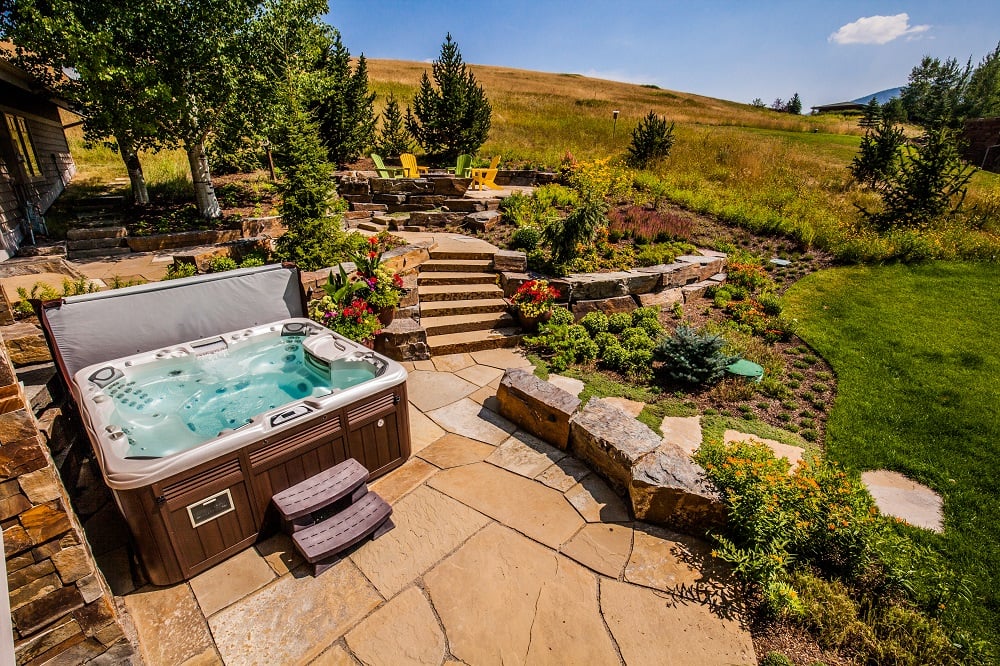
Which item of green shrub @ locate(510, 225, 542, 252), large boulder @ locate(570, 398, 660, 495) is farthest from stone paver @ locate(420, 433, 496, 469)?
green shrub @ locate(510, 225, 542, 252)

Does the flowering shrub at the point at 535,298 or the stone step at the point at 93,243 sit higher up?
the stone step at the point at 93,243

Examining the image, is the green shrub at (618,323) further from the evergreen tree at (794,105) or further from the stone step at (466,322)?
the evergreen tree at (794,105)

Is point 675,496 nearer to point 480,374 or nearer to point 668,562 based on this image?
point 668,562

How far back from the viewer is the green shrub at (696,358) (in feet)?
16.2

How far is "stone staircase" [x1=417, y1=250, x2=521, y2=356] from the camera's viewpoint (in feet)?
19.8

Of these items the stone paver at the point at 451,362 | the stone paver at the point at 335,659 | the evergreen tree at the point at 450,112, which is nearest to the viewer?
the stone paver at the point at 335,659

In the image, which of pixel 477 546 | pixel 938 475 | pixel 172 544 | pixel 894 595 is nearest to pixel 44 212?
pixel 172 544

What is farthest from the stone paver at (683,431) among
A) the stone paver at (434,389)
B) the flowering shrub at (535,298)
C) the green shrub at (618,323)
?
the flowering shrub at (535,298)

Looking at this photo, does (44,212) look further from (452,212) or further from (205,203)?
(452,212)

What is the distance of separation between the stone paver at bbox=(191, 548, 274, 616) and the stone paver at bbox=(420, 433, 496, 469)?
1461mm

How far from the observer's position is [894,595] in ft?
8.27

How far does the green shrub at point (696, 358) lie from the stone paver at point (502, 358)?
1.79 metres

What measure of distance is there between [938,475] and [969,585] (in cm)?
125

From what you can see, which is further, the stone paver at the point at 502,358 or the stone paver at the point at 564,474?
the stone paver at the point at 502,358
